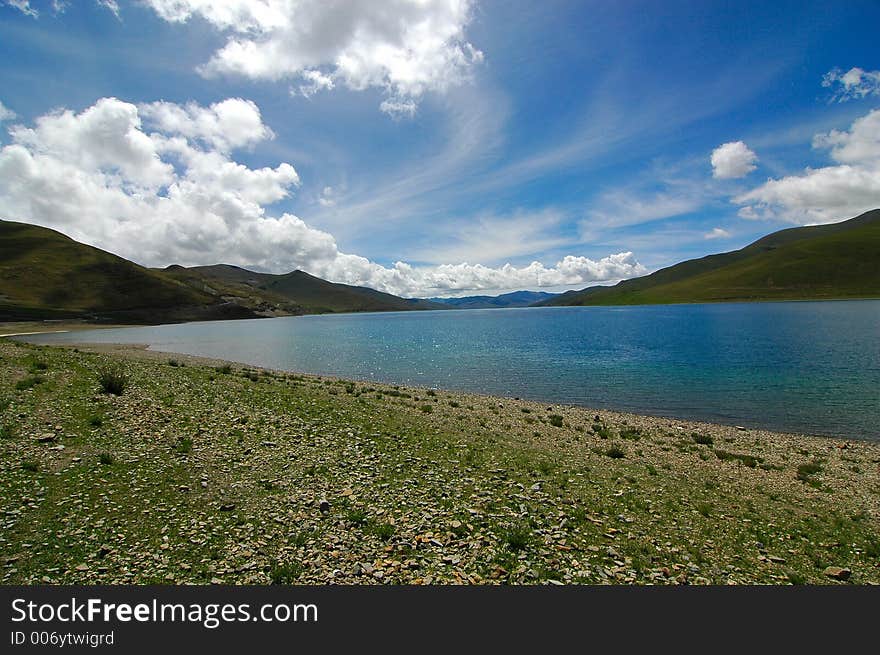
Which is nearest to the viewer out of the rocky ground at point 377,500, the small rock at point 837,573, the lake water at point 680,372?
the rocky ground at point 377,500

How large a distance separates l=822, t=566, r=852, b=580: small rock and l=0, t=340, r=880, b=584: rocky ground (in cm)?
4

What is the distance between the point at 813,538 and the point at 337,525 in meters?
15.6

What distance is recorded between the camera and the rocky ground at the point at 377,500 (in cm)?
1003

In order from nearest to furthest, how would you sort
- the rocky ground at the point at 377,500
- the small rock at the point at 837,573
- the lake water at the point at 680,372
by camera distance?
the rocky ground at the point at 377,500 → the small rock at the point at 837,573 → the lake water at the point at 680,372

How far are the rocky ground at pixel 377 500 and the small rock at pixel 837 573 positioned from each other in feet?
0.15

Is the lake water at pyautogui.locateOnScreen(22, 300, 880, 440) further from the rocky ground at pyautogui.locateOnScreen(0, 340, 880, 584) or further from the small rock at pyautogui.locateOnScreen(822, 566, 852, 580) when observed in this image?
the small rock at pyautogui.locateOnScreen(822, 566, 852, 580)

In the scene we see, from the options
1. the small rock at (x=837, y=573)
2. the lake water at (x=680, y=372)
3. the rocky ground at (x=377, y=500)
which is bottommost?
the lake water at (x=680, y=372)

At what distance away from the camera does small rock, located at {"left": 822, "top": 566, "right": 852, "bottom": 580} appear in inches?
434

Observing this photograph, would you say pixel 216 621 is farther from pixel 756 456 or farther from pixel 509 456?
pixel 756 456

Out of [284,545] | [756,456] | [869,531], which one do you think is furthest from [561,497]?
[756,456]

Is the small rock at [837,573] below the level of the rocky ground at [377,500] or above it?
below

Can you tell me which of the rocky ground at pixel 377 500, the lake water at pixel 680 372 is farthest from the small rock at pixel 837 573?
the lake water at pixel 680 372

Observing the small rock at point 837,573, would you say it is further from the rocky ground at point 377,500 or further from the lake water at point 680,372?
the lake water at point 680,372

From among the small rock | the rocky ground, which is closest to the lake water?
the rocky ground
